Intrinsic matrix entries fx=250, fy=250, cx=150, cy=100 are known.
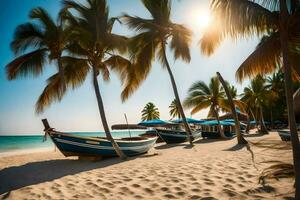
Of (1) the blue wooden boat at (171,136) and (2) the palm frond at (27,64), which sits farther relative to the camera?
(1) the blue wooden boat at (171,136)

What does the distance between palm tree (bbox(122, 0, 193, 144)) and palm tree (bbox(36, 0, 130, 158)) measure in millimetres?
3152

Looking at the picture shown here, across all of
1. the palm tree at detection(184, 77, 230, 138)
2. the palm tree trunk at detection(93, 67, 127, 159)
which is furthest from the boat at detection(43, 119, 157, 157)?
the palm tree at detection(184, 77, 230, 138)

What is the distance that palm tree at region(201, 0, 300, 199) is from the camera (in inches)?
172

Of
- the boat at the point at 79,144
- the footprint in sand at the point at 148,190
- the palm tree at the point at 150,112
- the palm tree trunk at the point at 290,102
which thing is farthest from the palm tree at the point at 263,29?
the palm tree at the point at 150,112

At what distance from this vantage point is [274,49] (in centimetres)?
606

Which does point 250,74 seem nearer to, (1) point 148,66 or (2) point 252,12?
(2) point 252,12

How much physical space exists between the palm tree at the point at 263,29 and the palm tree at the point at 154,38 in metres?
9.34

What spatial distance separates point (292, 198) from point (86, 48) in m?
9.51

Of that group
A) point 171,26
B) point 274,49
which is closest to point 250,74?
point 274,49

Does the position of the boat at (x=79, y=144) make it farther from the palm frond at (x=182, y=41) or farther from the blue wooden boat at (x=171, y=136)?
the blue wooden boat at (x=171, y=136)

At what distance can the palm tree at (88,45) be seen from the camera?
35.7ft

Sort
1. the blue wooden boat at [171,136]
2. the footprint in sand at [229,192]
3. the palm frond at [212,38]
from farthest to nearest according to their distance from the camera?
the blue wooden boat at [171,136]
the palm frond at [212,38]
the footprint in sand at [229,192]

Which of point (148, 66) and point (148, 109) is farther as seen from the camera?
point (148, 109)

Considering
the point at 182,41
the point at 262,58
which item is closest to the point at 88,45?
the point at 262,58
